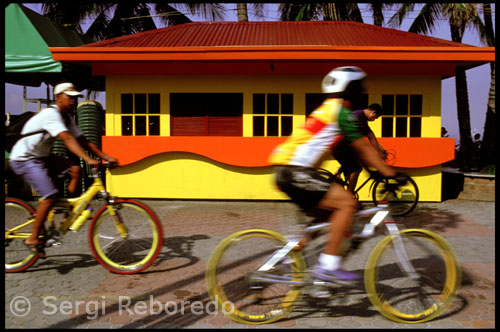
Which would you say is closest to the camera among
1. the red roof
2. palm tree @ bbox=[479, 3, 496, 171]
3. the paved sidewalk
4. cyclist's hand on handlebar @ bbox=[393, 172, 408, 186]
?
cyclist's hand on handlebar @ bbox=[393, 172, 408, 186]

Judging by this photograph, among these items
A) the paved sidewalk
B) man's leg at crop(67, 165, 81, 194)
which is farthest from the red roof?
man's leg at crop(67, 165, 81, 194)

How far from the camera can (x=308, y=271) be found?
3.28 metres

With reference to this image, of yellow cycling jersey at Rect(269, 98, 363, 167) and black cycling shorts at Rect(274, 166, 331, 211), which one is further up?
yellow cycling jersey at Rect(269, 98, 363, 167)

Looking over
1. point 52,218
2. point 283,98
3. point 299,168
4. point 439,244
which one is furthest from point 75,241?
point 283,98

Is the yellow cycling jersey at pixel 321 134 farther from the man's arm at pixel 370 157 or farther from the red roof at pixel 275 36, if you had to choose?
the red roof at pixel 275 36

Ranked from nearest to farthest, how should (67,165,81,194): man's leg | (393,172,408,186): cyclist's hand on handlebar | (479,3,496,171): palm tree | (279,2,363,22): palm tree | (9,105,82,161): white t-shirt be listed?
(393,172,408,186): cyclist's hand on handlebar, (9,105,82,161): white t-shirt, (67,165,81,194): man's leg, (479,3,496,171): palm tree, (279,2,363,22): palm tree

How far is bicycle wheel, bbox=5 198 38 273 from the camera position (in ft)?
15.0

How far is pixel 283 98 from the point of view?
10.0 metres

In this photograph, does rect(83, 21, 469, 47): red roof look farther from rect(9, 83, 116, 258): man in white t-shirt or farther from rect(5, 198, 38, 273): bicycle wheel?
rect(5, 198, 38, 273): bicycle wheel

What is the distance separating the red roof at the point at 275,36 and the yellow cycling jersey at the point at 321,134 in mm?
7253

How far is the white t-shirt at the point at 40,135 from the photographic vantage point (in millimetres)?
4316

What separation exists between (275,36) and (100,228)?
A: 781 centimetres

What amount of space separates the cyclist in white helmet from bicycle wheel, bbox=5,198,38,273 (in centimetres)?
293

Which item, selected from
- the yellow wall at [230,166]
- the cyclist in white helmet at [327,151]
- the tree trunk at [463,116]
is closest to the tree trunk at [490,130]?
the tree trunk at [463,116]
